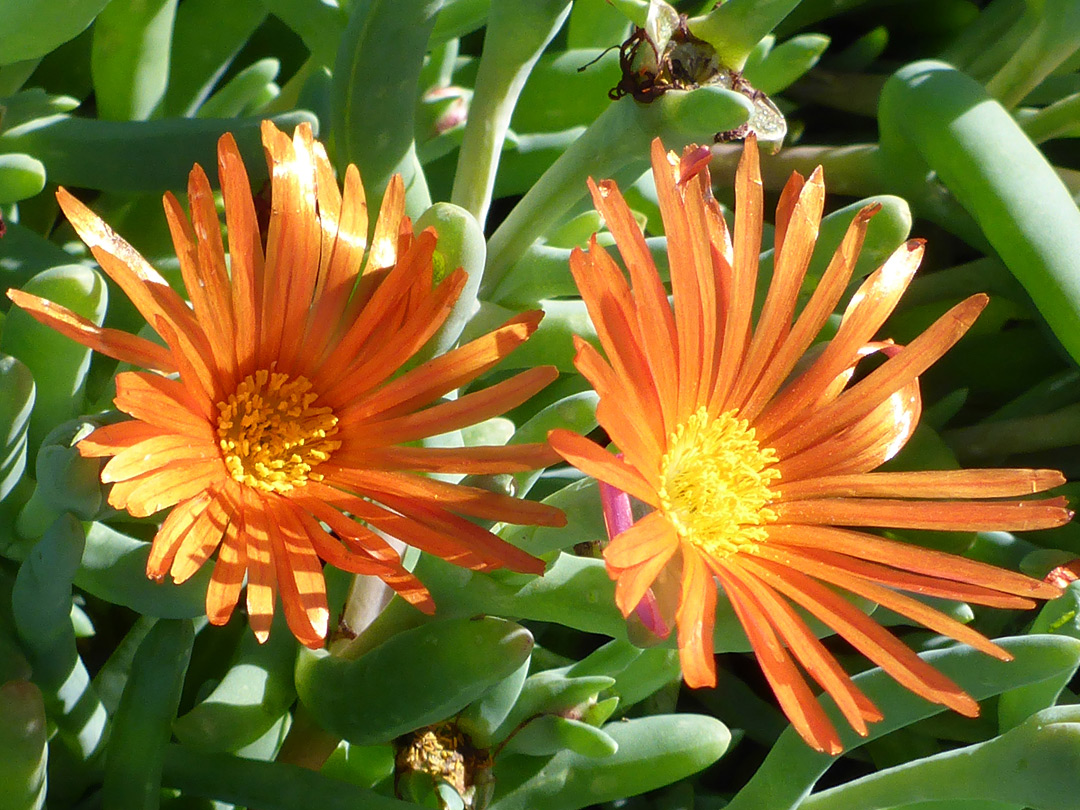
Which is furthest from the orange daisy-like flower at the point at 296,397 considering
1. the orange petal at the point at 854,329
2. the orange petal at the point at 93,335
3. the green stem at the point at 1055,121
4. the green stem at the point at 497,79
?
the green stem at the point at 1055,121

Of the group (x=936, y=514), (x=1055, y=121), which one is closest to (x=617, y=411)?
(x=936, y=514)

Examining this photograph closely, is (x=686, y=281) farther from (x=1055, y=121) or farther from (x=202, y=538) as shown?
(x=1055, y=121)

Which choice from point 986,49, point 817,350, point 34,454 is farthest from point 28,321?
point 986,49

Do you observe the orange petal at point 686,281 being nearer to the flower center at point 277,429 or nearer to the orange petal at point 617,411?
the orange petal at point 617,411

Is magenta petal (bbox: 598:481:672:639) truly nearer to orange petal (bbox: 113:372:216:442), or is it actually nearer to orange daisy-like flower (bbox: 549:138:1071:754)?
orange daisy-like flower (bbox: 549:138:1071:754)

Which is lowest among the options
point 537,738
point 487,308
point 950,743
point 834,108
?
point 950,743

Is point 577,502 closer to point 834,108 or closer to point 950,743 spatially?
point 950,743
